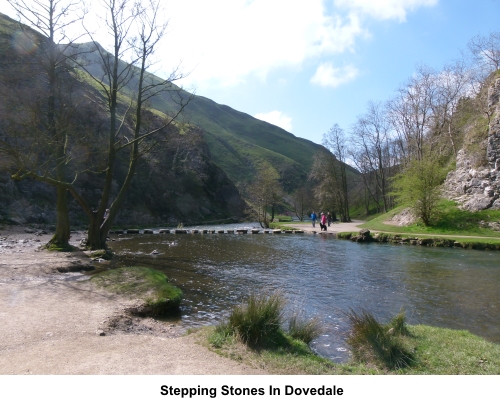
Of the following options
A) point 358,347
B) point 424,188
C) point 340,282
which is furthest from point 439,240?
point 358,347

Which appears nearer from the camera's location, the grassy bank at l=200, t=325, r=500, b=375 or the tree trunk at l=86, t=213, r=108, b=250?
the grassy bank at l=200, t=325, r=500, b=375

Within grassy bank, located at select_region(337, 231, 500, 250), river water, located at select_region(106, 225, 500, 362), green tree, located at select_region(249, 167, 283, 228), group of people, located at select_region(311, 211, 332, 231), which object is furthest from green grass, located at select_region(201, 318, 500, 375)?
green tree, located at select_region(249, 167, 283, 228)

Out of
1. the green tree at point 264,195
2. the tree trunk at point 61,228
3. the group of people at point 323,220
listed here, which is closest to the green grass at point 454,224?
the group of people at point 323,220

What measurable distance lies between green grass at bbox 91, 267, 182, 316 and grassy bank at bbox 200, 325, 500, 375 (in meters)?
3.13

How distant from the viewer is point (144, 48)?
22234mm

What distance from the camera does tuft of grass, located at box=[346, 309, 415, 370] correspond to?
675cm

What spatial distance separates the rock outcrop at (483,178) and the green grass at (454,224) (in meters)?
0.89

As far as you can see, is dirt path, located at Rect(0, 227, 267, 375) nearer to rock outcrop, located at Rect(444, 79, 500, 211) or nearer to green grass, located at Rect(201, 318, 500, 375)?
green grass, located at Rect(201, 318, 500, 375)

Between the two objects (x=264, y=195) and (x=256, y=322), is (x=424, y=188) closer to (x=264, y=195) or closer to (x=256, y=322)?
(x=264, y=195)

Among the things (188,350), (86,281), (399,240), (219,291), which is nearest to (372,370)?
(188,350)

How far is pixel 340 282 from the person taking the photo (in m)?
15.9

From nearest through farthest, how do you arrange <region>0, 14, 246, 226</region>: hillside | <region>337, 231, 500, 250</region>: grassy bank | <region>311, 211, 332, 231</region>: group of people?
<region>337, 231, 500, 250</region>: grassy bank
<region>0, 14, 246, 226</region>: hillside
<region>311, 211, 332, 231</region>: group of people

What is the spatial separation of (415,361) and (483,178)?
3514 centimetres

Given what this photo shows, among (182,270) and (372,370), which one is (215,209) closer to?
(182,270)
